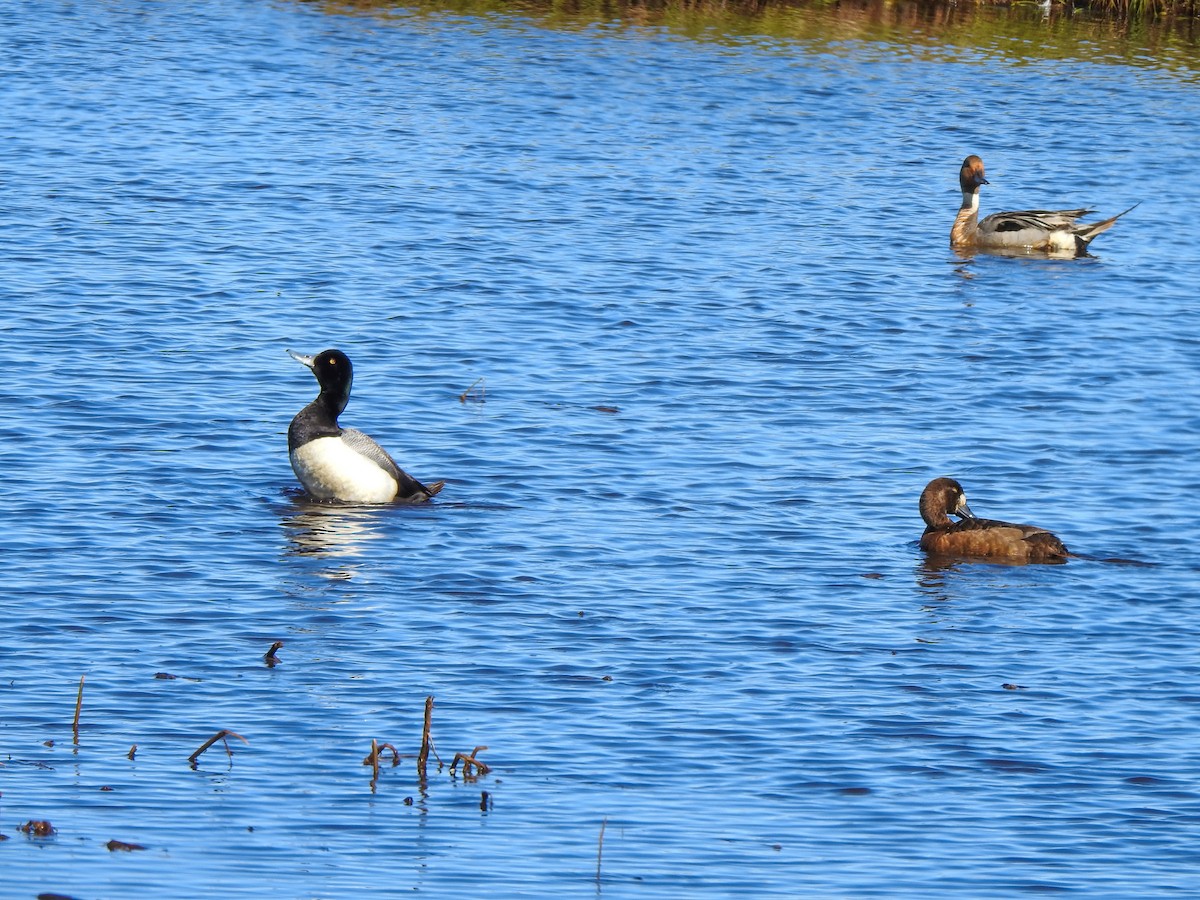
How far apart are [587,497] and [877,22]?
26356 mm

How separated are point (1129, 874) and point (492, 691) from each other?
373cm

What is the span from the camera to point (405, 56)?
3694 centimetres

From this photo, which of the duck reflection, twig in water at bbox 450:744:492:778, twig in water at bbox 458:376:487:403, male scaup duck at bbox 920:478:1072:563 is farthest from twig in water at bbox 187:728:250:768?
twig in water at bbox 458:376:487:403

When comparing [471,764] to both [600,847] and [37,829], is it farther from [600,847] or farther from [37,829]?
[37,829]

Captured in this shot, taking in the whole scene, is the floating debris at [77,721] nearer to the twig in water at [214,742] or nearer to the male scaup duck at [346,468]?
the twig in water at [214,742]

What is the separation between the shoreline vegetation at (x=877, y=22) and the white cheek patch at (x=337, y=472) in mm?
24158

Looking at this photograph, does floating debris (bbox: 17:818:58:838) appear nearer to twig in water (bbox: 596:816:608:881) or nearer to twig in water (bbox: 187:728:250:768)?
twig in water (bbox: 187:728:250:768)

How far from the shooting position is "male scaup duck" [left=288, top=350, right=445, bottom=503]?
1558 cm

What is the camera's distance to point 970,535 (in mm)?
14781

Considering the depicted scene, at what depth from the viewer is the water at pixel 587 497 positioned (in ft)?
31.9

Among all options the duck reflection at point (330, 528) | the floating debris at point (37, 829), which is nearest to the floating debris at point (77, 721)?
the floating debris at point (37, 829)

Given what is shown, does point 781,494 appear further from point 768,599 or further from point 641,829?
point 641,829

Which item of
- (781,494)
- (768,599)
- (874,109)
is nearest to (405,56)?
(874,109)

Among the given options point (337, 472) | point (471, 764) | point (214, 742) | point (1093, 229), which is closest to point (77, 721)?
point (214, 742)
